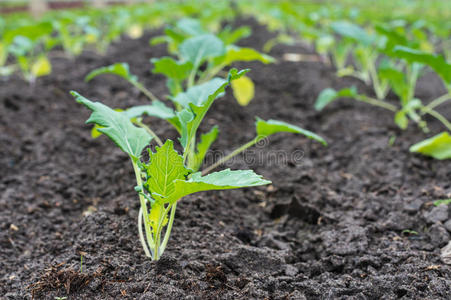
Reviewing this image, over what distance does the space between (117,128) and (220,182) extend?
0.45 m

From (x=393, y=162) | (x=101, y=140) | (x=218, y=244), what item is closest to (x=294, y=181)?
(x=393, y=162)

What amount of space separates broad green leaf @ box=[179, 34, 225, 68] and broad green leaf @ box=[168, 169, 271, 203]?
1203mm

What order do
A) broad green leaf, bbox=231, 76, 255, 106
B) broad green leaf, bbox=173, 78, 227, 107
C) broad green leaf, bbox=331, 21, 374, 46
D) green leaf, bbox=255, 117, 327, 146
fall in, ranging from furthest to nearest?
broad green leaf, bbox=331, 21, 374, 46 < broad green leaf, bbox=231, 76, 255, 106 < broad green leaf, bbox=173, 78, 227, 107 < green leaf, bbox=255, 117, 327, 146

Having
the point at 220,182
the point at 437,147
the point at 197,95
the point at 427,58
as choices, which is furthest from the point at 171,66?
the point at 437,147

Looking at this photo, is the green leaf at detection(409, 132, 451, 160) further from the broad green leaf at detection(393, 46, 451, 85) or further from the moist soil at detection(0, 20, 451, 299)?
the broad green leaf at detection(393, 46, 451, 85)

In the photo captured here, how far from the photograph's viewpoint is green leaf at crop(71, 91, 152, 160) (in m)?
1.17

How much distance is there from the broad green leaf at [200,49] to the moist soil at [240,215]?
0.48 m

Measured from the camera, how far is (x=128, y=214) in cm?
165

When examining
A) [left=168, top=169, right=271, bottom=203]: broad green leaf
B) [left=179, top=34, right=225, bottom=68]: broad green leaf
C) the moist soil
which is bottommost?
the moist soil

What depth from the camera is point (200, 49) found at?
2.18 m

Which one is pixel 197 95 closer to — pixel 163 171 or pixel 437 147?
pixel 163 171

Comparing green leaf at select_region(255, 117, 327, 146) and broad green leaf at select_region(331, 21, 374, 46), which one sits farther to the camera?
broad green leaf at select_region(331, 21, 374, 46)

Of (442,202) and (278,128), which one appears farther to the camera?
(442,202)

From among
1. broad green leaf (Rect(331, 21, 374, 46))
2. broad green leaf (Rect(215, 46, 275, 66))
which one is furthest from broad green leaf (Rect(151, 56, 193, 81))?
broad green leaf (Rect(331, 21, 374, 46))
